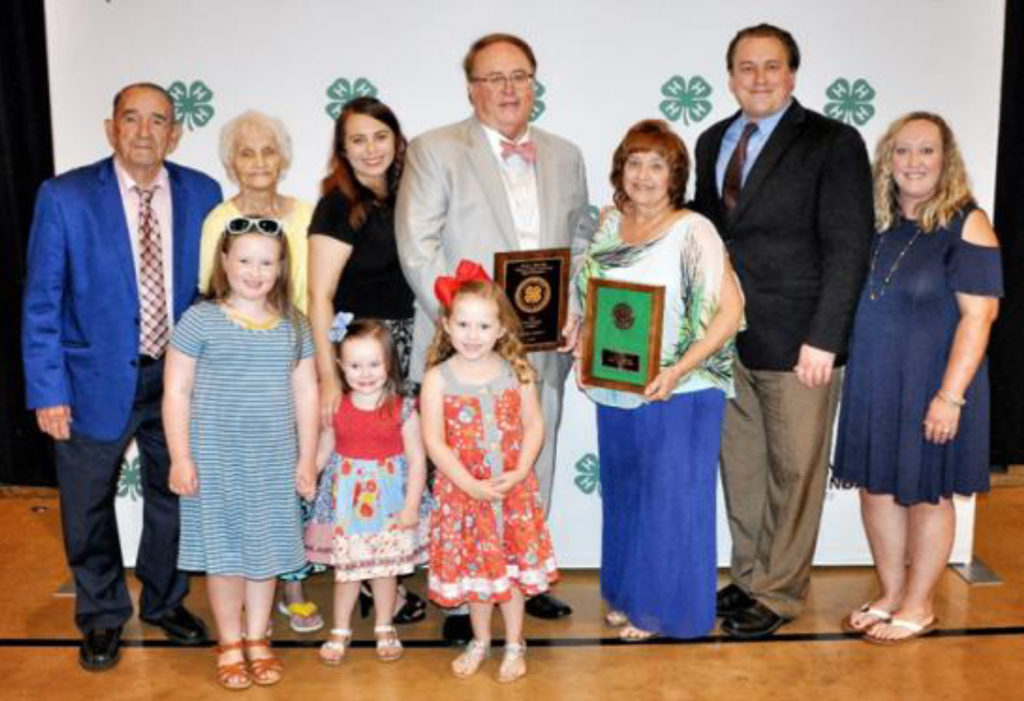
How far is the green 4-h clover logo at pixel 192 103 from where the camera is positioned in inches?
155

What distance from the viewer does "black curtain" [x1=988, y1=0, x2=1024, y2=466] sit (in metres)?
4.80

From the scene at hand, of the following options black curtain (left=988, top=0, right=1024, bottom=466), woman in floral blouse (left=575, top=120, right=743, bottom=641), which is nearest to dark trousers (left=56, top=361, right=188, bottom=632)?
woman in floral blouse (left=575, top=120, right=743, bottom=641)

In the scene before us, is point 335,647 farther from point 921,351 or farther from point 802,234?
point 921,351

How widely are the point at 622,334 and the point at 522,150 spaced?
26.1 inches

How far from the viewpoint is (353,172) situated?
3539 millimetres

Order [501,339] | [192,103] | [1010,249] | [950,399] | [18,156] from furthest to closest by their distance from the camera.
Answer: [1010,249] < [18,156] < [192,103] < [950,399] < [501,339]

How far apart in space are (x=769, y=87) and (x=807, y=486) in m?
1.25

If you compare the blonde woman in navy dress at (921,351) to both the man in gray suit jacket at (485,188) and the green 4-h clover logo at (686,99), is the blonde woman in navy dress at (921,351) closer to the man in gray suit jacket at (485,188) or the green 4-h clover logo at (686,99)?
the green 4-h clover logo at (686,99)

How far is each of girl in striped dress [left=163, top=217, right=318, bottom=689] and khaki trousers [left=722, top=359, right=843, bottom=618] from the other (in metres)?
1.40

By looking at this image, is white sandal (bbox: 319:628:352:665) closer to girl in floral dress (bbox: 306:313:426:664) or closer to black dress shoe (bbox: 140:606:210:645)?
girl in floral dress (bbox: 306:313:426:664)

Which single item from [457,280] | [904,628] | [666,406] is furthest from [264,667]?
[904,628]

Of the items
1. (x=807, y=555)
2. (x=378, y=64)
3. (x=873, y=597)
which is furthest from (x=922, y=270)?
(x=378, y=64)

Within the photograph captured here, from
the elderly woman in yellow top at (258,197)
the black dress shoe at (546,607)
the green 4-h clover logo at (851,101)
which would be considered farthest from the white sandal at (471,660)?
the green 4-h clover logo at (851,101)

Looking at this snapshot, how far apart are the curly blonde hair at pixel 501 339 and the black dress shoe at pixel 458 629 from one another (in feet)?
2.79
